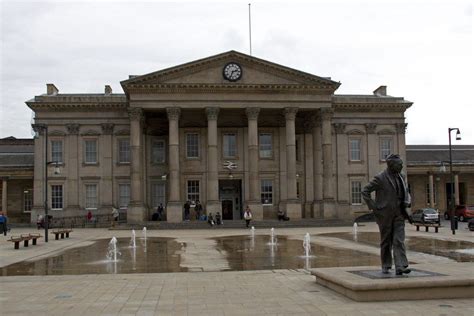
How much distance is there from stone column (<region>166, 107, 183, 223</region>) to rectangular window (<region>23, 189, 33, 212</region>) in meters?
19.3

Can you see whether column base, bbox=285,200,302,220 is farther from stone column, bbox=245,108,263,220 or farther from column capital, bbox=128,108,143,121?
Answer: column capital, bbox=128,108,143,121

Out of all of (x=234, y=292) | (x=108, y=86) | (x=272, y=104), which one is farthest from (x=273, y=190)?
(x=234, y=292)

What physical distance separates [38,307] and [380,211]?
7.39 meters

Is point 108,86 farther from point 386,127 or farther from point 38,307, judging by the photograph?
point 38,307

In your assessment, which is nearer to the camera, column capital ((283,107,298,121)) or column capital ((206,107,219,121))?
column capital ((206,107,219,121))

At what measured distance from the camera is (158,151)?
55.3 metres

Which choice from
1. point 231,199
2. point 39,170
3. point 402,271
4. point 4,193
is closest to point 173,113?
point 231,199

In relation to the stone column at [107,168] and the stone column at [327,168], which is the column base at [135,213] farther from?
the stone column at [327,168]

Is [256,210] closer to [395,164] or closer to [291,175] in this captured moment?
[291,175]

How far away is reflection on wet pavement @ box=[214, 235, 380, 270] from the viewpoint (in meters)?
18.0

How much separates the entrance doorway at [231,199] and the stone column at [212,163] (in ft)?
21.0

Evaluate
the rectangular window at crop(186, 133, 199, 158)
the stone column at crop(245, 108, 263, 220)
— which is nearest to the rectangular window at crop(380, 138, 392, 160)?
the stone column at crop(245, 108, 263, 220)

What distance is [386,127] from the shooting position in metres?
58.0

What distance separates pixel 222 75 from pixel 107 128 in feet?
43.0
